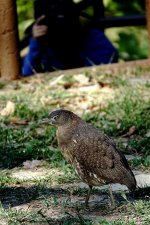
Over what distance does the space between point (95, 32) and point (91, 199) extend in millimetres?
5519

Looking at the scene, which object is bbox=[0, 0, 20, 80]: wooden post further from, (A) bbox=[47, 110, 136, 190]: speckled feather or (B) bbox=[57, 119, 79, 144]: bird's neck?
(A) bbox=[47, 110, 136, 190]: speckled feather

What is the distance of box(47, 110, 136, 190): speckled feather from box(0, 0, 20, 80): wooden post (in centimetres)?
401

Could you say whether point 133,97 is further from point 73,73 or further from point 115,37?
point 115,37

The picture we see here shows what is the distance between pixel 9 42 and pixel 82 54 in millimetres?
1761

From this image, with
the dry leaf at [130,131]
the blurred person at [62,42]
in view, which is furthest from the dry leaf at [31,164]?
the blurred person at [62,42]

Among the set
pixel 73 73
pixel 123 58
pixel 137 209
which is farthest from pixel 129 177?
pixel 123 58

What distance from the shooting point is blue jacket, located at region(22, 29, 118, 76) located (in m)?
11.0

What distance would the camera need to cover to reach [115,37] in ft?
51.2

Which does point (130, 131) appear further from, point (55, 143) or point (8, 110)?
point (8, 110)

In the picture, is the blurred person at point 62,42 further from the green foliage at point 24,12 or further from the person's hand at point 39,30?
the green foliage at point 24,12

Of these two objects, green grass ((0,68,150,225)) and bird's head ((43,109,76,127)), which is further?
bird's head ((43,109,76,127))

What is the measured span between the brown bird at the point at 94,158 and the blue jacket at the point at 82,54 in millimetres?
5047

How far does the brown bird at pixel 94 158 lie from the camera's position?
225 inches

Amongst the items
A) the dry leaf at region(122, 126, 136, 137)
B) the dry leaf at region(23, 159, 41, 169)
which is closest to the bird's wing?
the dry leaf at region(23, 159, 41, 169)
